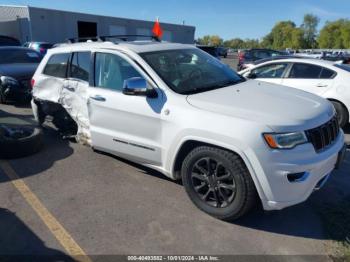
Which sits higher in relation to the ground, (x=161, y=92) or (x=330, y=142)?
(x=161, y=92)

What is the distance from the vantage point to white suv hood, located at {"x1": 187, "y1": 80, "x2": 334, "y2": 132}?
3.25m

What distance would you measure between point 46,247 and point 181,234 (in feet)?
4.22

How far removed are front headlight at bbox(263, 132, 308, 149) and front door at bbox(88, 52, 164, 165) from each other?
1.31 meters

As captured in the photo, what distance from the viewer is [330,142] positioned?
356 cm

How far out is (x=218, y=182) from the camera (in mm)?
3566

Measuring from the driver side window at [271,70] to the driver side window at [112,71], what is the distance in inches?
163

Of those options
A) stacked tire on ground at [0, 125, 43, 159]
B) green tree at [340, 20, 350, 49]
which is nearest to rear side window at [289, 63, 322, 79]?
stacked tire on ground at [0, 125, 43, 159]

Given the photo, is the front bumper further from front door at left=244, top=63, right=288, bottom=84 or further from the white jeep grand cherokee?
front door at left=244, top=63, right=288, bottom=84

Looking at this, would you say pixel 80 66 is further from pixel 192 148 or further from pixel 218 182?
pixel 218 182

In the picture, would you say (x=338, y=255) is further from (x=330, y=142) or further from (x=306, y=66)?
(x=306, y=66)

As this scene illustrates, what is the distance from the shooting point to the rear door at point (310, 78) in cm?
695

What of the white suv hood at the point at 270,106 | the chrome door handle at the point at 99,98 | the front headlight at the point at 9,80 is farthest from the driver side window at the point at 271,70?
the front headlight at the point at 9,80

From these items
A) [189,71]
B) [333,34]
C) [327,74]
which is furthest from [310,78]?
[333,34]

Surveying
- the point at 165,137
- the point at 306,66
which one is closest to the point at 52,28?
the point at 306,66
